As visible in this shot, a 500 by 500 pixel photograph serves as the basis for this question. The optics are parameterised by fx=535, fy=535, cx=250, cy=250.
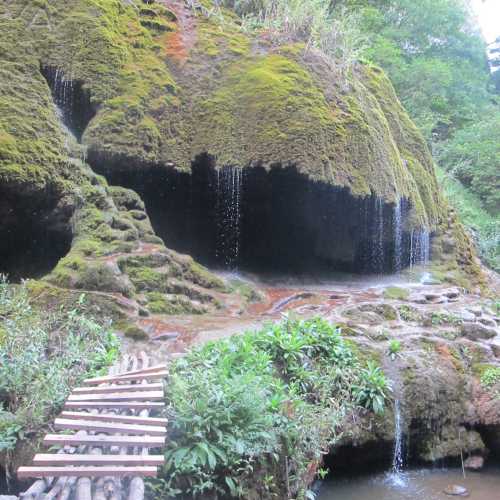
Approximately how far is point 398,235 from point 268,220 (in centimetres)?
276

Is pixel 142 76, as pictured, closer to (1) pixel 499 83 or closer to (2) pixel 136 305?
(2) pixel 136 305

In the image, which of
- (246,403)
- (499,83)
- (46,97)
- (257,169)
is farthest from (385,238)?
(499,83)

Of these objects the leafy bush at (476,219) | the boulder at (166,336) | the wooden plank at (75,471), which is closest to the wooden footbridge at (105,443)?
the wooden plank at (75,471)

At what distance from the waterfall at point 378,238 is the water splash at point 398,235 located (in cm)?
29

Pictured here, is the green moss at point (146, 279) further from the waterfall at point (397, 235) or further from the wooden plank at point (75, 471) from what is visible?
the waterfall at point (397, 235)

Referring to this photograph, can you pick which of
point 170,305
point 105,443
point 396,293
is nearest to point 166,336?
point 170,305

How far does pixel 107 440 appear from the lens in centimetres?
330

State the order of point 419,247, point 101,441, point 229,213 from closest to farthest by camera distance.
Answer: point 101,441
point 229,213
point 419,247

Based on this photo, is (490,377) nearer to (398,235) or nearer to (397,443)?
(397,443)

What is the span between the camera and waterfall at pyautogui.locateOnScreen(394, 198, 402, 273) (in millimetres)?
10858

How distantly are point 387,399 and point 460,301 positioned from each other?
187 inches

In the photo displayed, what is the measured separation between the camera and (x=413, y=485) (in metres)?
5.63

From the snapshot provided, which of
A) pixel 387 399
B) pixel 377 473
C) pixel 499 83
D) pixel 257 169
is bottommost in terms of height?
pixel 377 473

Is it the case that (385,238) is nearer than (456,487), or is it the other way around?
(456,487)
